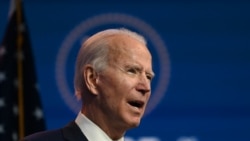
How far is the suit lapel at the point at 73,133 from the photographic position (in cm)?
208

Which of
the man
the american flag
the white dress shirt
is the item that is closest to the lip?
the man

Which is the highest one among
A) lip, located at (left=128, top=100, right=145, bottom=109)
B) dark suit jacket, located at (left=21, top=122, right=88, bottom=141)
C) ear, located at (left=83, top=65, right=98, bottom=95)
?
ear, located at (left=83, top=65, right=98, bottom=95)

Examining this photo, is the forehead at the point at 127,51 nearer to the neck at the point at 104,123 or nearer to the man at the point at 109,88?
the man at the point at 109,88

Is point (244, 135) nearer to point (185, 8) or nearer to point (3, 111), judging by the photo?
point (185, 8)

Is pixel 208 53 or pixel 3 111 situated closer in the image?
pixel 3 111

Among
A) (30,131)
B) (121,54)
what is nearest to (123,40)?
(121,54)

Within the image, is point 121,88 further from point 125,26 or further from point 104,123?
point 125,26

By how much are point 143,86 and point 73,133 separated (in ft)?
0.77

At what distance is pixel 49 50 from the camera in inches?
134

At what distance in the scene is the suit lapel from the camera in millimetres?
2082

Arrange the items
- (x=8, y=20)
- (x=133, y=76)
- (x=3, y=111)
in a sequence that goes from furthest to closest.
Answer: (x=8, y=20)
(x=3, y=111)
(x=133, y=76)

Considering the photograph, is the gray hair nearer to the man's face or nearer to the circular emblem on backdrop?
the man's face

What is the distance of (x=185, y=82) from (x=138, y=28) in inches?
12.8

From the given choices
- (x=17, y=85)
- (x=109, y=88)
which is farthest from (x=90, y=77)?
(x=17, y=85)
